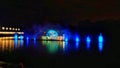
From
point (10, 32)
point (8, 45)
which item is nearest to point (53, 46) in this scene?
point (8, 45)

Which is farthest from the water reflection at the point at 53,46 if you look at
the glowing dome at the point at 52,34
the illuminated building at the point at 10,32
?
the illuminated building at the point at 10,32

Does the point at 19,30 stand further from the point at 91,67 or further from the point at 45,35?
the point at 91,67

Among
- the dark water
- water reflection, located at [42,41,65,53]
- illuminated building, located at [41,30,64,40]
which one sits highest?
illuminated building, located at [41,30,64,40]

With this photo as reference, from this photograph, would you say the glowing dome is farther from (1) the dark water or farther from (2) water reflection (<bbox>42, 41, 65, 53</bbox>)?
(1) the dark water

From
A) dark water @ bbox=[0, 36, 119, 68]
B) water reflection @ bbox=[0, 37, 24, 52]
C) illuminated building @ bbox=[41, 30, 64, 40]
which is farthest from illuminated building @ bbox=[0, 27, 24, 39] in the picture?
dark water @ bbox=[0, 36, 119, 68]

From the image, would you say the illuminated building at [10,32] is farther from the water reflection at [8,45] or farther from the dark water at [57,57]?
the dark water at [57,57]

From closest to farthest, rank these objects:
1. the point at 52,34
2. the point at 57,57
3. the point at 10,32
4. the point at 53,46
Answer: the point at 57,57
the point at 53,46
the point at 52,34
the point at 10,32

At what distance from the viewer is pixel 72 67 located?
34.4 meters

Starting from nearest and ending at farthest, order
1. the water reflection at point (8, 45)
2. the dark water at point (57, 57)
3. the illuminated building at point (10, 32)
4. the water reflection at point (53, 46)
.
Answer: the dark water at point (57, 57) → the water reflection at point (8, 45) → the water reflection at point (53, 46) → the illuminated building at point (10, 32)

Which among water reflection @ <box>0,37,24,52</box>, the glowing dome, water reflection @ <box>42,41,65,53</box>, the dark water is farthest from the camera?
the glowing dome

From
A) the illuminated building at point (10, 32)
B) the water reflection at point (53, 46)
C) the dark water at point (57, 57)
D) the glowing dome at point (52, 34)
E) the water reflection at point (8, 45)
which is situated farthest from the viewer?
the illuminated building at point (10, 32)

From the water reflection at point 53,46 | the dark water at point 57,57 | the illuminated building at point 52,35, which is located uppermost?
the illuminated building at point 52,35

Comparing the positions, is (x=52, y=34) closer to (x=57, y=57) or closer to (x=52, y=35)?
(x=52, y=35)

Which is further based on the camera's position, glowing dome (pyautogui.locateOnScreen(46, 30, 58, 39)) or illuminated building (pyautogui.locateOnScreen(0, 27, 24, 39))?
illuminated building (pyautogui.locateOnScreen(0, 27, 24, 39))
